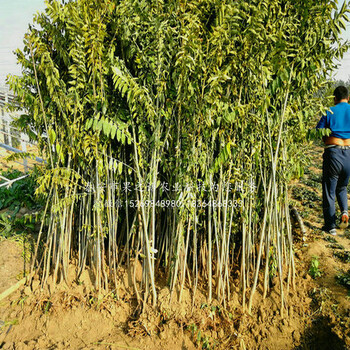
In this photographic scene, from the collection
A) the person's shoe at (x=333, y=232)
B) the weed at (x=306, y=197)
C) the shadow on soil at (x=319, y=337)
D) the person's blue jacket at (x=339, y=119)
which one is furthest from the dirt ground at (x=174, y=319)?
the person's blue jacket at (x=339, y=119)

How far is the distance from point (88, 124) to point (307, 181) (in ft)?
16.5

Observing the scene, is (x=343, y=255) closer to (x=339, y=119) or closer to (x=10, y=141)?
(x=339, y=119)

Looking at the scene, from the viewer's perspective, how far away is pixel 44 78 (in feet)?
10.5

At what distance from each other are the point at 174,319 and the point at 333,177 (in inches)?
119

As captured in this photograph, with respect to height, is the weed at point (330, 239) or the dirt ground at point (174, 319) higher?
the weed at point (330, 239)

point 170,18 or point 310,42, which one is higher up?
point 170,18

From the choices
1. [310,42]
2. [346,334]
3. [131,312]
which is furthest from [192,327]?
[310,42]

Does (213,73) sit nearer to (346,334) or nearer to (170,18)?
(170,18)

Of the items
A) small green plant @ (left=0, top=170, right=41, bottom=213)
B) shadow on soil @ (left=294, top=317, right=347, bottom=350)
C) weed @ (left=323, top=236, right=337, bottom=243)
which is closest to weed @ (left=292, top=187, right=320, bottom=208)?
weed @ (left=323, top=236, right=337, bottom=243)

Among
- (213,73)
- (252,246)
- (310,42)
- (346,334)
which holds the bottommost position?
(346,334)

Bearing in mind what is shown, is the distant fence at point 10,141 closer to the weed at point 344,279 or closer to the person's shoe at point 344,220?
the weed at point 344,279

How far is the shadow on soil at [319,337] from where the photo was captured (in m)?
2.89

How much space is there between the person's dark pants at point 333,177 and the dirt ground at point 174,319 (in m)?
0.91

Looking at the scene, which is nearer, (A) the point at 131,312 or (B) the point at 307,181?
(A) the point at 131,312
